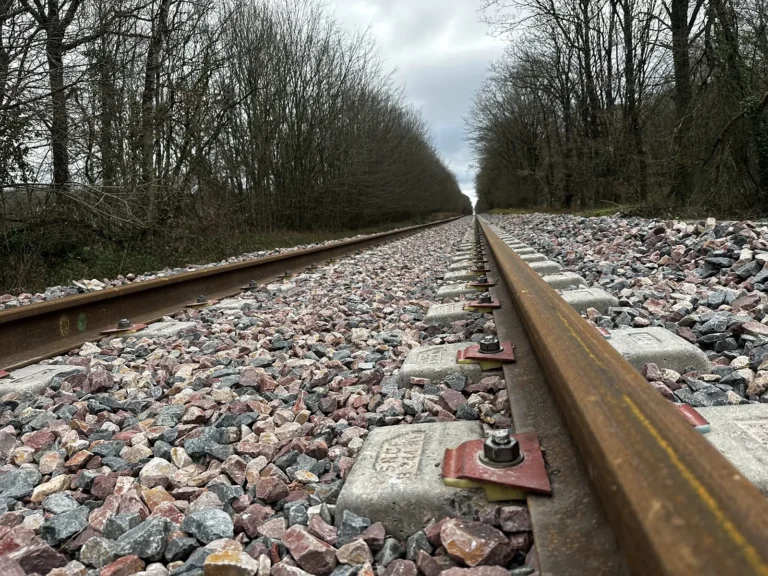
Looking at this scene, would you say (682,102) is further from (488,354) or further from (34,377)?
(34,377)

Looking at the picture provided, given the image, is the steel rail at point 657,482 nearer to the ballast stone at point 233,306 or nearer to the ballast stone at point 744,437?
the ballast stone at point 744,437

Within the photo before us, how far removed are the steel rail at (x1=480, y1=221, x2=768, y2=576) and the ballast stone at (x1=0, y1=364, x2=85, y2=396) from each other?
234 cm

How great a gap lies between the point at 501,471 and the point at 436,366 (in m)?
0.94

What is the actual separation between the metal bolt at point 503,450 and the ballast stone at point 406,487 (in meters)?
0.08

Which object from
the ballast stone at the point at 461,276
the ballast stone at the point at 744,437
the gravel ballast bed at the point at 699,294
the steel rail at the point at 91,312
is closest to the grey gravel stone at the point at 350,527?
the ballast stone at the point at 744,437

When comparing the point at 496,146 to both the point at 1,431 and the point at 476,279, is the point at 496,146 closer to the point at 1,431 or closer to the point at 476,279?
the point at 476,279

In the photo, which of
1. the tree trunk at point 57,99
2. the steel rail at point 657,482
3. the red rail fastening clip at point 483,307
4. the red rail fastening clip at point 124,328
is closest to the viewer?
the steel rail at point 657,482

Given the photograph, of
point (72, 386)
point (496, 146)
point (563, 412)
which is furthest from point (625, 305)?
point (496, 146)

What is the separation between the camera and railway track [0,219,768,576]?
27.7 inches

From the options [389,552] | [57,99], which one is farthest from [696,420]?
[57,99]

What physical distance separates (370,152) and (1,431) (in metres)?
23.0

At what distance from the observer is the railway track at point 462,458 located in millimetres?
704

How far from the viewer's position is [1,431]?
1.91 m

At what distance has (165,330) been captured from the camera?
11.8 ft
